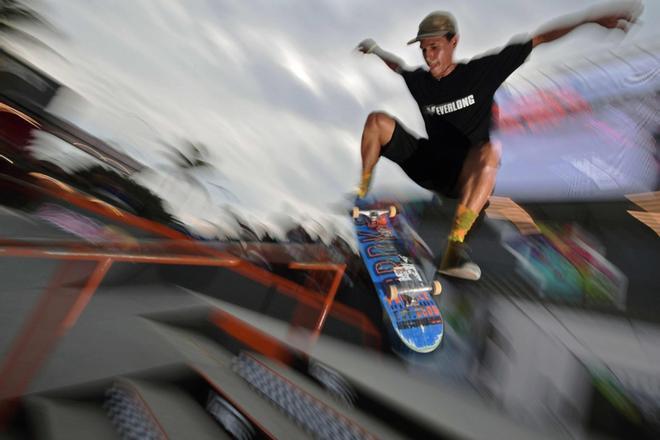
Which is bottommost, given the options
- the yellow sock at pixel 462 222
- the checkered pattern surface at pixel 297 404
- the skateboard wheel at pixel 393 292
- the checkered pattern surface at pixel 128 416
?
the checkered pattern surface at pixel 128 416

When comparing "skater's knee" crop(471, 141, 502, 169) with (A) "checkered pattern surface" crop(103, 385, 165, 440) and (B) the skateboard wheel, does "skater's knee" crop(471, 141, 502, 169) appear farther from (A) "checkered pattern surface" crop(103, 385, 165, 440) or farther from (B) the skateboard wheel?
(A) "checkered pattern surface" crop(103, 385, 165, 440)

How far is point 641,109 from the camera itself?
7.12m

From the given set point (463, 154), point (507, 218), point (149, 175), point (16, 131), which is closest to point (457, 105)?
point (463, 154)

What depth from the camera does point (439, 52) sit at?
9.77 feet

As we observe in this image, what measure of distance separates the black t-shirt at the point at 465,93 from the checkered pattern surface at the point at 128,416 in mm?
2957

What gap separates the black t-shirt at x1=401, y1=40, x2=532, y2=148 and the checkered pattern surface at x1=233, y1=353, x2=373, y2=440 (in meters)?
2.43

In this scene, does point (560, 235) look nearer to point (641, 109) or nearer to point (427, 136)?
point (641, 109)

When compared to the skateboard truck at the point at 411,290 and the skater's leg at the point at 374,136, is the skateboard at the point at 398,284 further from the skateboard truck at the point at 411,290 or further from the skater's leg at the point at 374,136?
the skater's leg at the point at 374,136

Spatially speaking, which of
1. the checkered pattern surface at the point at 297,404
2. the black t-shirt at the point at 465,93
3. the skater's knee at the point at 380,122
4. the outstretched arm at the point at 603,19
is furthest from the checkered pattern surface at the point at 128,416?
the outstretched arm at the point at 603,19

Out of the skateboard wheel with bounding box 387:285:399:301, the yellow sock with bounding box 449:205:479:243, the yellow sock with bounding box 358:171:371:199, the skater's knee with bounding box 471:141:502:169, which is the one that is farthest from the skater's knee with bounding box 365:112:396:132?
the skateboard wheel with bounding box 387:285:399:301

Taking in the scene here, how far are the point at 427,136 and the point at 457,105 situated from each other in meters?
0.57

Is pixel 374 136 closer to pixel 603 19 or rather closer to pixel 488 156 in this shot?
pixel 488 156

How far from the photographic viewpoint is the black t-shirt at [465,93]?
2889mm

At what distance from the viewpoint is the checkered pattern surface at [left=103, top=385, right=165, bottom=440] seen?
159 cm
